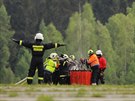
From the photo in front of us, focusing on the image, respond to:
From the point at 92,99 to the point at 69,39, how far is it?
88.5 metres

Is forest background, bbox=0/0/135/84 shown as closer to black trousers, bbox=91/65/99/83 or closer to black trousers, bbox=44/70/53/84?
black trousers, bbox=44/70/53/84

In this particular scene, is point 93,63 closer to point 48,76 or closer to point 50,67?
point 50,67

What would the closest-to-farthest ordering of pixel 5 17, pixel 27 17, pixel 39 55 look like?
1. pixel 39 55
2. pixel 5 17
3. pixel 27 17

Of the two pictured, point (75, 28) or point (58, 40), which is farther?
point (75, 28)

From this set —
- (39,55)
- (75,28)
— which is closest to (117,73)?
(75,28)

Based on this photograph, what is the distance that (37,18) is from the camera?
123m

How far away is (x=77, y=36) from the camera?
102188 mm

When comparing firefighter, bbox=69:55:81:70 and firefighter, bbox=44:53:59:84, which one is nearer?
firefighter, bbox=44:53:59:84

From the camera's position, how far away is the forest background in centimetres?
8594

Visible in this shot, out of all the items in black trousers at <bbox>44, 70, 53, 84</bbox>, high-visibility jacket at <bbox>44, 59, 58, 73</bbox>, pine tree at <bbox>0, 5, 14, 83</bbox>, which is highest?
pine tree at <bbox>0, 5, 14, 83</bbox>

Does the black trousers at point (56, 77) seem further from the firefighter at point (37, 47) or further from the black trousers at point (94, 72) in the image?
the firefighter at point (37, 47)

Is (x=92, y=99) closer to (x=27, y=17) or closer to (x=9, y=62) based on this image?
(x=9, y=62)

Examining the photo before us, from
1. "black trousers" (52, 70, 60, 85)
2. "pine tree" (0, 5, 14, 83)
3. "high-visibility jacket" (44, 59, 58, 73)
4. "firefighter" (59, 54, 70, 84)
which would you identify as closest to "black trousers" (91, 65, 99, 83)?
"firefighter" (59, 54, 70, 84)

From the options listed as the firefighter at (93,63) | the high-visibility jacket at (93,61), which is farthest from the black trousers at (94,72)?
the high-visibility jacket at (93,61)
